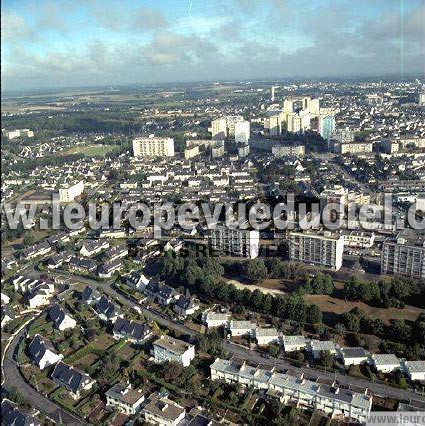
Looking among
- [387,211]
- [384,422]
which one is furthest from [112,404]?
[387,211]

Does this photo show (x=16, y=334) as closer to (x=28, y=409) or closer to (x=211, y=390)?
(x=28, y=409)

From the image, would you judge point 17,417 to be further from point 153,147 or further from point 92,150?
point 92,150

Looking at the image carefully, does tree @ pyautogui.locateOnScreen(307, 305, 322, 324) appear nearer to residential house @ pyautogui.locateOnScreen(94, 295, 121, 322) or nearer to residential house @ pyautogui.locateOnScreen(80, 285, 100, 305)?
residential house @ pyautogui.locateOnScreen(94, 295, 121, 322)

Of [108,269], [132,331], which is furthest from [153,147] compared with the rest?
[132,331]

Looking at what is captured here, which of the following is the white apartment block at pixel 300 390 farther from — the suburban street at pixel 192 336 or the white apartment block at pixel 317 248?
the white apartment block at pixel 317 248

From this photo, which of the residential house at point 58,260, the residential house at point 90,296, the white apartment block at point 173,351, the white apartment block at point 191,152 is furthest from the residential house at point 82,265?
Result: the white apartment block at point 191,152

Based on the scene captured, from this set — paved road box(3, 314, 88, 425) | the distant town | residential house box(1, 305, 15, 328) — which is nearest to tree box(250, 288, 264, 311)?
the distant town
